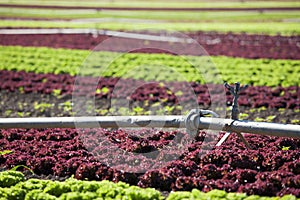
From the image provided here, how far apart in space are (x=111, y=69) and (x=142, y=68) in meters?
0.92

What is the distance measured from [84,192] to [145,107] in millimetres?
5369

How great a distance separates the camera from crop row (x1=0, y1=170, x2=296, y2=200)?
16.5 feet

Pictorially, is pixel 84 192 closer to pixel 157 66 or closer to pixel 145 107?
pixel 145 107

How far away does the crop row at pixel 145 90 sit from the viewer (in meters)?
11.0

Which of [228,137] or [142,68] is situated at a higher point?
[142,68]

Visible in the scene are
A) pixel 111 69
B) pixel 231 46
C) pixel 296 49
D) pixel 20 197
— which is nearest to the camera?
pixel 20 197

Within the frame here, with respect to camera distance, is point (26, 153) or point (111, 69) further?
point (111, 69)

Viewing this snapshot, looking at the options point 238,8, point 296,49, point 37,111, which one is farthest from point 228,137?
point 238,8

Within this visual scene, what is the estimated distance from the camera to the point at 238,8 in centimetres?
4500

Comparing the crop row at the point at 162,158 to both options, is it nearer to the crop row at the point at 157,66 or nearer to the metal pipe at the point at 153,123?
the metal pipe at the point at 153,123

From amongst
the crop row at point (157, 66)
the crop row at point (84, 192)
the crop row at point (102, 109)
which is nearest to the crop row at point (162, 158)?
the crop row at point (84, 192)

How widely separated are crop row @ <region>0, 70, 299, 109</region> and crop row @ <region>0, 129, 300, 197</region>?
361 cm

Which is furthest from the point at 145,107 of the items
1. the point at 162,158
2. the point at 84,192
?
the point at 84,192

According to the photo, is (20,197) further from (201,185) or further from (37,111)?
(37,111)
